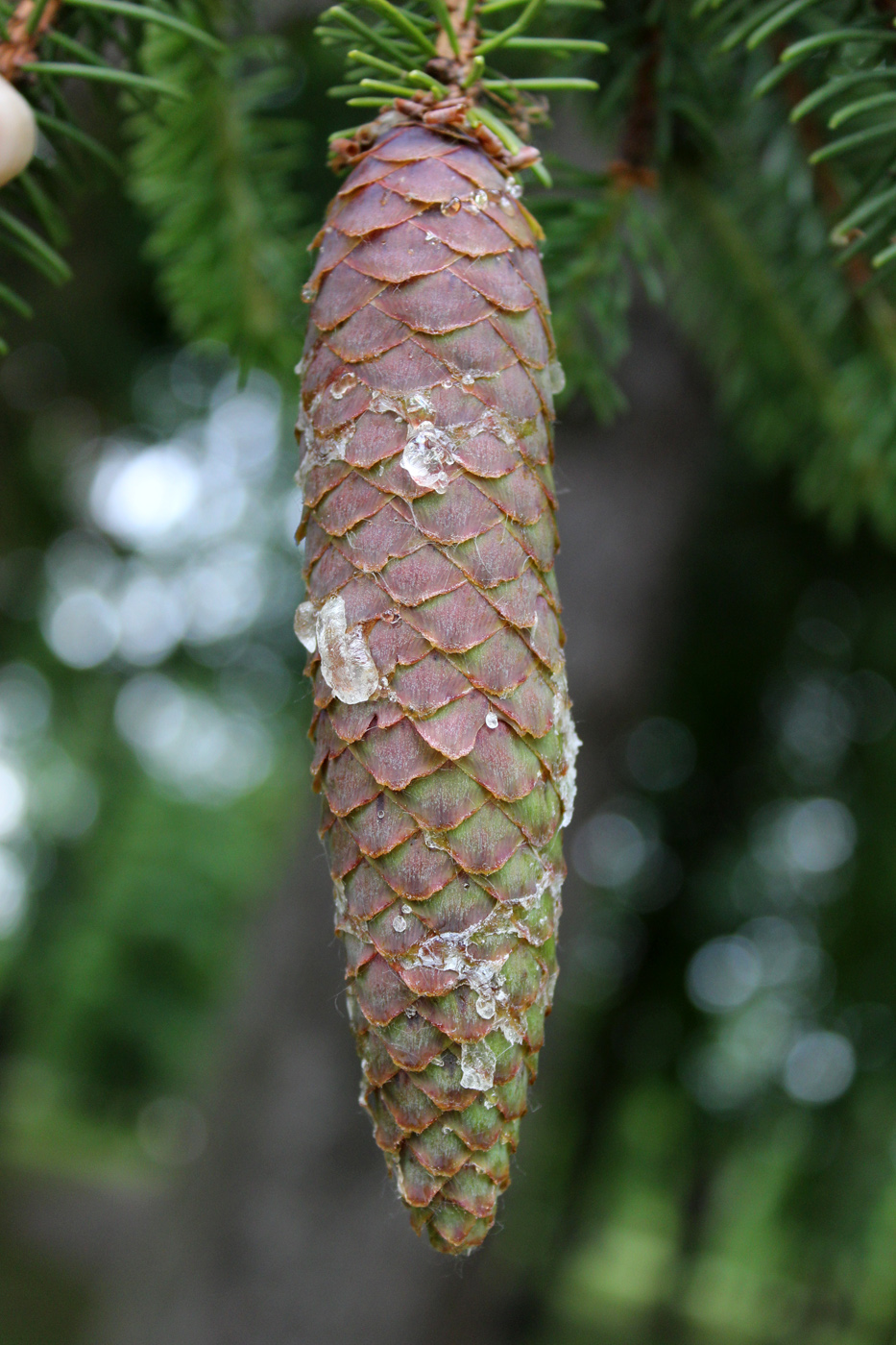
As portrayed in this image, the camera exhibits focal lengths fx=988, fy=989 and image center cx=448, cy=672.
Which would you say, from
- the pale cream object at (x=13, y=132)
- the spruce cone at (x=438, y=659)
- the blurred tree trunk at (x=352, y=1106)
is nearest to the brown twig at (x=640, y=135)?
the spruce cone at (x=438, y=659)

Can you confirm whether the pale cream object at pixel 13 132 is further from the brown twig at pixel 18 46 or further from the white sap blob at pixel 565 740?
the white sap blob at pixel 565 740

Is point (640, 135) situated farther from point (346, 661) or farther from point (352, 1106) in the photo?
point (352, 1106)

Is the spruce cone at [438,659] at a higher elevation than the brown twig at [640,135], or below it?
below

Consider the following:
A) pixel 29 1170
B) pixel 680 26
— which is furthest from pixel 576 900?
pixel 29 1170

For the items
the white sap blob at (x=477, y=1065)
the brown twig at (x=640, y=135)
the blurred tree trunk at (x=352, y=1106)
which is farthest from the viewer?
the blurred tree trunk at (x=352, y=1106)

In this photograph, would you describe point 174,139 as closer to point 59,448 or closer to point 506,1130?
point 506,1130

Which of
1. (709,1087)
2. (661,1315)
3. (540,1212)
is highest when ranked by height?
(709,1087)
